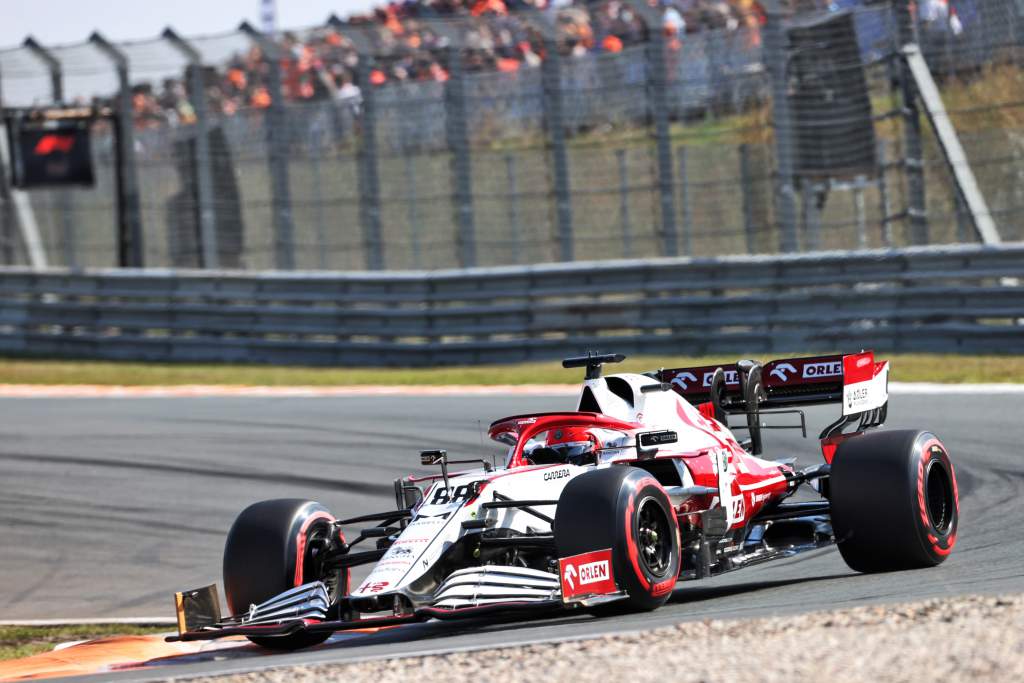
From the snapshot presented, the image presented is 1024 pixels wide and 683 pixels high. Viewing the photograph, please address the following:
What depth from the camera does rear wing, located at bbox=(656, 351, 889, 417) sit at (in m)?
8.76

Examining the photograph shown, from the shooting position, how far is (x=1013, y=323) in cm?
1471

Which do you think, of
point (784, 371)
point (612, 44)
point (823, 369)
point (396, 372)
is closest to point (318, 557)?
point (784, 371)

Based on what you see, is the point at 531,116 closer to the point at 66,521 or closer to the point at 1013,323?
the point at 1013,323

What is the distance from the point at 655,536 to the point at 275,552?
1.93m

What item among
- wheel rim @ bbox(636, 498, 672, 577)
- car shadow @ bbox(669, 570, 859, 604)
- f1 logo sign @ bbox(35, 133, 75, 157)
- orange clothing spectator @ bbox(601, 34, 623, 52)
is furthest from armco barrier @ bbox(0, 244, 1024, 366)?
wheel rim @ bbox(636, 498, 672, 577)

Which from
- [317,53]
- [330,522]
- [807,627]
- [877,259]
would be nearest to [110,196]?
[317,53]

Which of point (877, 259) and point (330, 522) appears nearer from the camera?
point (330, 522)

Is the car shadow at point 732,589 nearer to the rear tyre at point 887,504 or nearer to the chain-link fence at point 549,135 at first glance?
the rear tyre at point 887,504

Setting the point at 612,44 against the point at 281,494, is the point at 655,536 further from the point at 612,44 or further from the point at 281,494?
the point at 612,44

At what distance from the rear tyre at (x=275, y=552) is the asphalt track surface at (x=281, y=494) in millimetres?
449

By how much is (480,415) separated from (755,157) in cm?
511

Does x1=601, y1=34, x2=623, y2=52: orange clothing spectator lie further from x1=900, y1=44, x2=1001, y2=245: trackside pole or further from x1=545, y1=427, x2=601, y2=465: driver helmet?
x1=545, y1=427, x2=601, y2=465: driver helmet

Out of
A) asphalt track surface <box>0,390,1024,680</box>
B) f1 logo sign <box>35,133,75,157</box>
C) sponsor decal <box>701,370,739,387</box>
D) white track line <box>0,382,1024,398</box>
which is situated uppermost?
f1 logo sign <box>35,133,75,157</box>

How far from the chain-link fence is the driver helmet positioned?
8.70m
